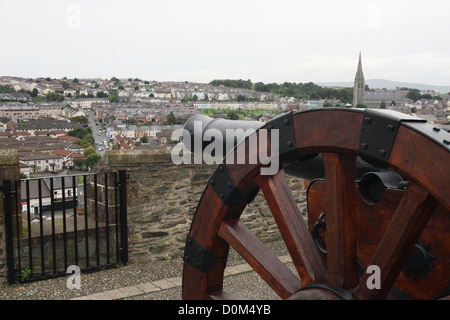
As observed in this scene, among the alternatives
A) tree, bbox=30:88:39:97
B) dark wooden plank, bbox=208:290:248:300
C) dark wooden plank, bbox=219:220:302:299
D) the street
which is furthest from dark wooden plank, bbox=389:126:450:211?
tree, bbox=30:88:39:97

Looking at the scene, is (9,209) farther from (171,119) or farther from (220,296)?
(171,119)

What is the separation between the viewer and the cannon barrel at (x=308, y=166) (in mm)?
1860

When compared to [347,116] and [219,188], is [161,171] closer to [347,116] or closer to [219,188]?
[219,188]

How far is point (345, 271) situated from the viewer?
176cm

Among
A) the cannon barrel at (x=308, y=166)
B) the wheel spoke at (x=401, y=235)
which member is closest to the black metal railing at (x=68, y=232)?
the cannon barrel at (x=308, y=166)

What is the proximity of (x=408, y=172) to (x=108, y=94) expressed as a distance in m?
136

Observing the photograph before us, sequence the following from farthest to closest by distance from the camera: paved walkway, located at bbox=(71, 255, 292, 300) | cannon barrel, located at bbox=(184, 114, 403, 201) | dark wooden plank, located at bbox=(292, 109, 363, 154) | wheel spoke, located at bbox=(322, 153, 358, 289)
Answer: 1. paved walkway, located at bbox=(71, 255, 292, 300)
2. cannon barrel, located at bbox=(184, 114, 403, 201)
3. wheel spoke, located at bbox=(322, 153, 358, 289)
4. dark wooden plank, located at bbox=(292, 109, 363, 154)

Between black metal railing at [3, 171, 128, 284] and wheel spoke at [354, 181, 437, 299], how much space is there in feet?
10.7

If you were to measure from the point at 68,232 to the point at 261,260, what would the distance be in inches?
120

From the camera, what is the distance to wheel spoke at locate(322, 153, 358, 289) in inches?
67.9

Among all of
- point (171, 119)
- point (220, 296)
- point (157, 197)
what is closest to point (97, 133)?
point (171, 119)

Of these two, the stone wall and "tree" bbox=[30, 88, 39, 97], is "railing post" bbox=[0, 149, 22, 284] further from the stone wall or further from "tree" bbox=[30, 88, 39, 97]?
"tree" bbox=[30, 88, 39, 97]

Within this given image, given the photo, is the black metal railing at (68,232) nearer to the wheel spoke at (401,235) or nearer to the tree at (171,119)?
the wheel spoke at (401,235)
